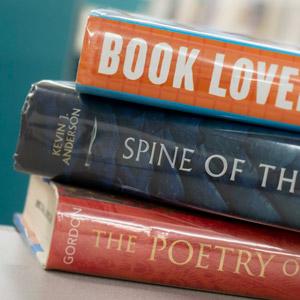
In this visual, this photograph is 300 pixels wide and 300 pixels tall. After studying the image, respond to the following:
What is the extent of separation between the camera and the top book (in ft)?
1.29

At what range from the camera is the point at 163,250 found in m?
0.40

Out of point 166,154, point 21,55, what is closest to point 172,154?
point 166,154

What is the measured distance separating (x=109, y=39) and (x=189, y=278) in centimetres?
15

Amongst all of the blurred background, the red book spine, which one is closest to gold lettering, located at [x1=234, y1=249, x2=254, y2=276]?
the red book spine

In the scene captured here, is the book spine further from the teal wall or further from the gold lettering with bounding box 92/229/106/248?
the teal wall

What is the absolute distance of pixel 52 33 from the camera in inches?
43.6

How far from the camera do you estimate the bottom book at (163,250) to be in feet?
1.30

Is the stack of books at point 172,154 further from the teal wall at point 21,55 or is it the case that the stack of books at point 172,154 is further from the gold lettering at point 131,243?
the teal wall at point 21,55

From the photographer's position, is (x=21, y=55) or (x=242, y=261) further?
(x=21, y=55)

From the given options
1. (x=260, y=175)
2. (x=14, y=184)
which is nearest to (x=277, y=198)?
(x=260, y=175)

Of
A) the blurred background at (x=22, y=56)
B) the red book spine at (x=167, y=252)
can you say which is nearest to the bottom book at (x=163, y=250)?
the red book spine at (x=167, y=252)

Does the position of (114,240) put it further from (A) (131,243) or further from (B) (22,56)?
(B) (22,56)

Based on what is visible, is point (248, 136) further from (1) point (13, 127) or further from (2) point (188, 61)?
(1) point (13, 127)

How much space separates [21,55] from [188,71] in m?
0.73
